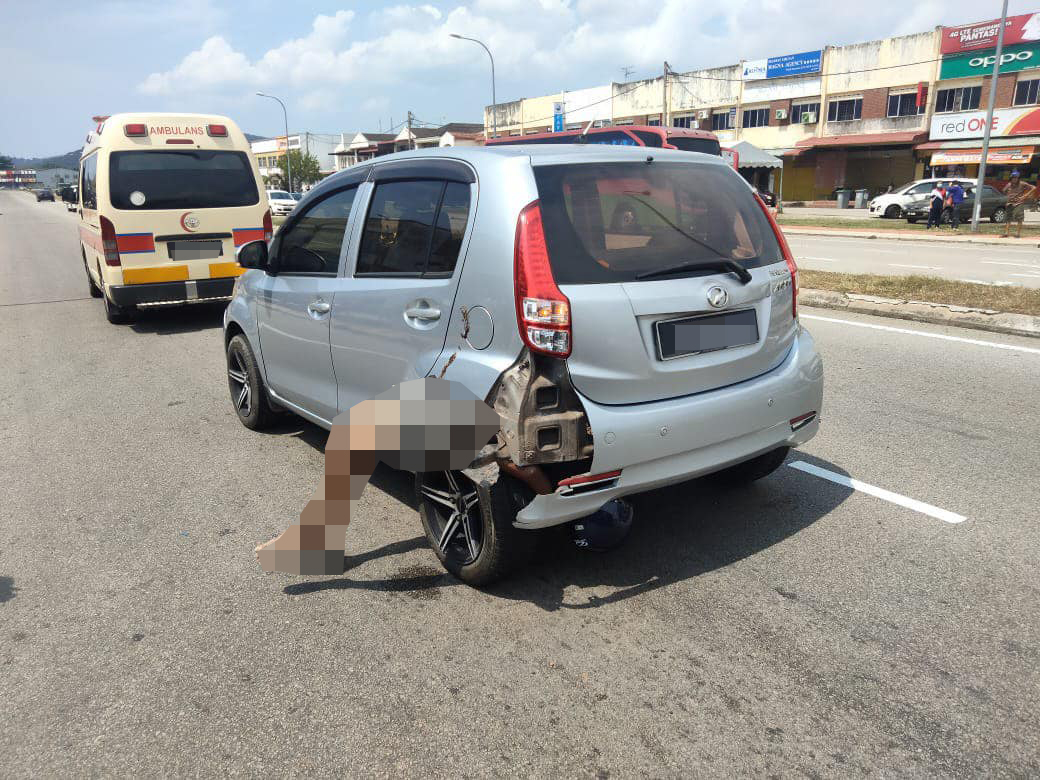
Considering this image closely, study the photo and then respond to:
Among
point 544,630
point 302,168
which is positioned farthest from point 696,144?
point 302,168

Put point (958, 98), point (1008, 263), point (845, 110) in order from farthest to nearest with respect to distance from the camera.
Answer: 1. point (845, 110)
2. point (958, 98)
3. point (1008, 263)

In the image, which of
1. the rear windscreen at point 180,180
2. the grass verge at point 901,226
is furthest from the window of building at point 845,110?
the rear windscreen at point 180,180

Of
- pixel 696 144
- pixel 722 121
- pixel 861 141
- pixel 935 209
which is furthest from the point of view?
pixel 722 121

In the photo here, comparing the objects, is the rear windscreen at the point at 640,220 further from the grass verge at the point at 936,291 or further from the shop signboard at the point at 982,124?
the shop signboard at the point at 982,124

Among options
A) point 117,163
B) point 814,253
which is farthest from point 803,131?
point 117,163

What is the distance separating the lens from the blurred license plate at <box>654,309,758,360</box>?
3.09 metres

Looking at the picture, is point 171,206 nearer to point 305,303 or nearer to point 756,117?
point 305,303

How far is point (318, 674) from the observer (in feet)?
9.15

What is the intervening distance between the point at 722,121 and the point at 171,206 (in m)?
48.5

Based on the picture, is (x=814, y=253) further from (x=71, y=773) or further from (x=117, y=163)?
(x=71, y=773)

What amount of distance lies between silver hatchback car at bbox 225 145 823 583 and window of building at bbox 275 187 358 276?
163 millimetres

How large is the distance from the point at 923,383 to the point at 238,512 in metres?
5.26

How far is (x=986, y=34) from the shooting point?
129ft

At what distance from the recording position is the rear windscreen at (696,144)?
58.2ft
